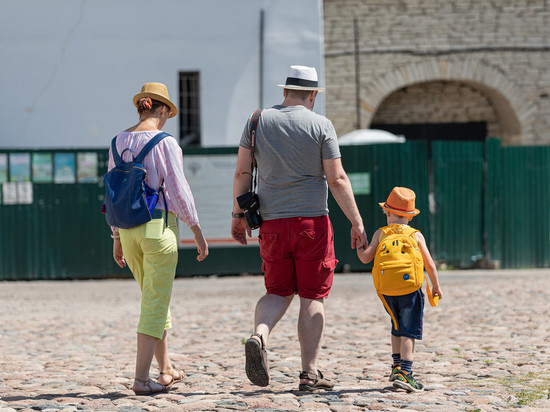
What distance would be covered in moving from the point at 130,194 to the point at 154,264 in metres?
0.41

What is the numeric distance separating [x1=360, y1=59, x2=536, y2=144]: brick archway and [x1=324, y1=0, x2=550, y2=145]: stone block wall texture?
0.07 feet

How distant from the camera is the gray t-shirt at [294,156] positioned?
4.89 meters

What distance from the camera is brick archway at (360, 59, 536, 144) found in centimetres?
1920

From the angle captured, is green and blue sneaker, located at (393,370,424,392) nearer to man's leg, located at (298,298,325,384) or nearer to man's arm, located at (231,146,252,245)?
man's leg, located at (298,298,325,384)

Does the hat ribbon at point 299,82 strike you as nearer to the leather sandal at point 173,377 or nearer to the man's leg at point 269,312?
the man's leg at point 269,312

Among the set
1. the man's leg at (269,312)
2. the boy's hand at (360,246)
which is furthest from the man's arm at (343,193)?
the man's leg at (269,312)

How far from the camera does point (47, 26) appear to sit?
15766mm

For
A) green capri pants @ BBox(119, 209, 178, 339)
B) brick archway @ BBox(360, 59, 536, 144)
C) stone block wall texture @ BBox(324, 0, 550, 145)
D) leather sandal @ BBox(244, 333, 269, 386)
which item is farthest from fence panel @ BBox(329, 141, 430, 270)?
leather sandal @ BBox(244, 333, 269, 386)

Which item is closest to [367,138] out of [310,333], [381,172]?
[381,172]

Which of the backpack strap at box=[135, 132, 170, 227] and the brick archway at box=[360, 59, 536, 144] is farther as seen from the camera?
the brick archway at box=[360, 59, 536, 144]

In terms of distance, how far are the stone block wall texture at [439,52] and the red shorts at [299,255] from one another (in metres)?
14.2

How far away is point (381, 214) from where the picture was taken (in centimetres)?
1409

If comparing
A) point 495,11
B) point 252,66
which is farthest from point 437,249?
point 495,11

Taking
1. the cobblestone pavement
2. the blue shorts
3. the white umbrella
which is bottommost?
the cobblestone pavement
